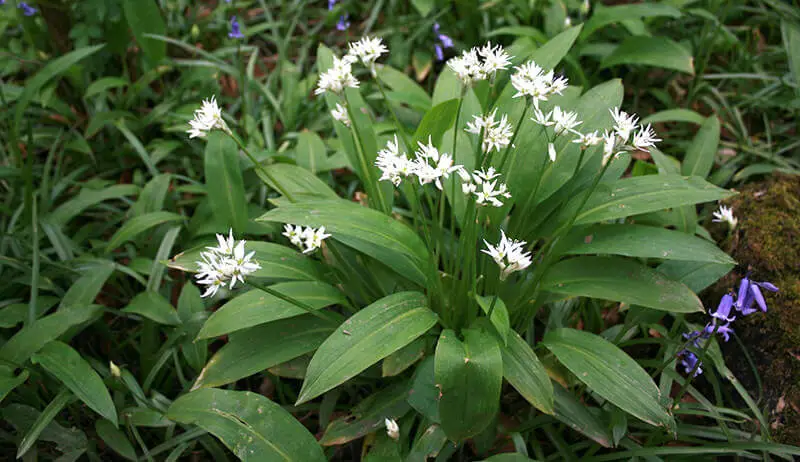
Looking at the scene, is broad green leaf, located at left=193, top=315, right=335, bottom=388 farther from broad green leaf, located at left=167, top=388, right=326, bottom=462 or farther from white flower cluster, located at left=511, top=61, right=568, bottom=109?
white flower cluster, located at left=511, top=61, right=568, bottom=109

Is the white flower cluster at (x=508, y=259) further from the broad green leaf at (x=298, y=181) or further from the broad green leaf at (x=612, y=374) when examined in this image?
the broad green leaf at (x=298, y=181)

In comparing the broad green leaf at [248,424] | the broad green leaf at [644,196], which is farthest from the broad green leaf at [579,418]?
the broad green leaf at [248,424]

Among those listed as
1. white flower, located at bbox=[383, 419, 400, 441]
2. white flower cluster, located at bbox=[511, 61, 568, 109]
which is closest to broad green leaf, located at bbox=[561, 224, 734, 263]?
white flower cluster, located at bbox=[511, 61, 568, 109]

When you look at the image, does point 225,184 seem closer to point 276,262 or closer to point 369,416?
point 276,262

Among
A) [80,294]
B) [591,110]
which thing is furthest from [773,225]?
[80,294]

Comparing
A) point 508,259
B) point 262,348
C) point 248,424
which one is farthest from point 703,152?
point 248,424

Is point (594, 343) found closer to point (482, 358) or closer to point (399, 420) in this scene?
point (482, 358)
